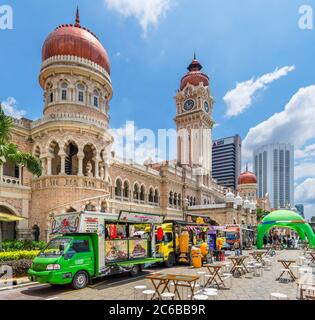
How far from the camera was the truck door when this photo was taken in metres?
10.4

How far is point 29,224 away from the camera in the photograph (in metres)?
20.4

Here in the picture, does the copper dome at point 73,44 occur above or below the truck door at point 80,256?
above

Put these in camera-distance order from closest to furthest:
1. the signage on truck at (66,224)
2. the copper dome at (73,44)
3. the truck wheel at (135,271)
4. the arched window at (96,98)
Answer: the signage on truck at (66,224) → the truck wheel at (135,271) → the copper dome at (73,44) → the arched window at (96,98)

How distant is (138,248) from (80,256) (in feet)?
13.2

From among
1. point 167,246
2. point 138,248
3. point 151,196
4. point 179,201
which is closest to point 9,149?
point 138,248

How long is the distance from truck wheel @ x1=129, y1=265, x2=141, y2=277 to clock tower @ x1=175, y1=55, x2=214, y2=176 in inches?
1339

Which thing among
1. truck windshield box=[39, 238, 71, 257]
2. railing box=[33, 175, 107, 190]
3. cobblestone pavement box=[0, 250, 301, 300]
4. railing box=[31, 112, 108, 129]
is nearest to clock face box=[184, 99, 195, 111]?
railing box=[31, 112, 108, 129]

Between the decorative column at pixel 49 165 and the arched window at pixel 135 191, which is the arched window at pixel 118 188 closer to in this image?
the arched window at pixel 135 191

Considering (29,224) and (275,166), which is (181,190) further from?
(275,166)

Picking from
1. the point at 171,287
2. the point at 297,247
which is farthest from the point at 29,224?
the point at 297,247

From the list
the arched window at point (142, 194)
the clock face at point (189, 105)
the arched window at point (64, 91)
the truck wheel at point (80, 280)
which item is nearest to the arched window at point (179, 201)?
the arched window at point (142, 194)

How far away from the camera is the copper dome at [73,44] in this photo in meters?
22.7

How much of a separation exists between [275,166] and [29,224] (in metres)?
118

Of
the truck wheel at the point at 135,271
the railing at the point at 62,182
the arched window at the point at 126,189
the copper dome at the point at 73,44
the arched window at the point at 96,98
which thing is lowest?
the truck wheel at the point at 135,271
